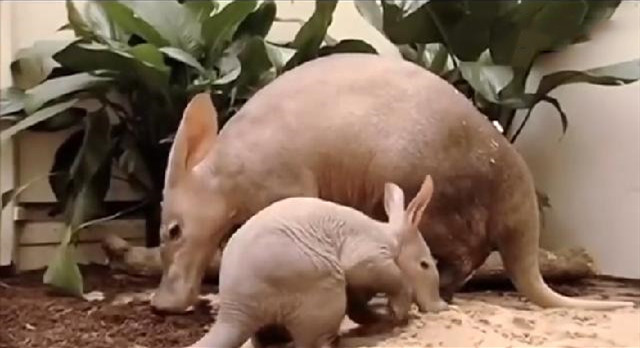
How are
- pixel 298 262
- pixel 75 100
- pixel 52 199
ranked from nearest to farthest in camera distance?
1. pixel 298 262
2. pixel 75 100
3. pixel 52 199

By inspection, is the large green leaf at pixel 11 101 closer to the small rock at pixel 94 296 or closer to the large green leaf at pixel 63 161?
the large green leaf at pixel 63 161

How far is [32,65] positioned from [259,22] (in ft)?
1.35

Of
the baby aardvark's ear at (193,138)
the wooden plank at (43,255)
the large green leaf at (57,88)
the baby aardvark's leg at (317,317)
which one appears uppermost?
the baby aardvark's ear at (193,138)

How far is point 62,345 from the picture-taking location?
1243 millimetres

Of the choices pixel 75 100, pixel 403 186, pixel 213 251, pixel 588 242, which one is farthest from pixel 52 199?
pixel 588 242

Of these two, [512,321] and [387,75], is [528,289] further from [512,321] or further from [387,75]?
[387,75]

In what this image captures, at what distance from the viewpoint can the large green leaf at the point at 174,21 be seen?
5.74 feet

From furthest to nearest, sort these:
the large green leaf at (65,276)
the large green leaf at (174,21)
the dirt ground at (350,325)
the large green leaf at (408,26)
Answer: the large green leaf at (408,26) < the large green leaf at (174,21) < the large green leaf at (65,276) < the dirt ground at (350,325)

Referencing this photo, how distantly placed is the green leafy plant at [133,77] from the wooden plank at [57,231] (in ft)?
0.20

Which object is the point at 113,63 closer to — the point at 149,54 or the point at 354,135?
the point at 149,54

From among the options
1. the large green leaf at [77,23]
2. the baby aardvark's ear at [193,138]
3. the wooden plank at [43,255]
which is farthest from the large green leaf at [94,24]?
the baby aardvark's ear at [193,138]

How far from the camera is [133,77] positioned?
69.2 inches

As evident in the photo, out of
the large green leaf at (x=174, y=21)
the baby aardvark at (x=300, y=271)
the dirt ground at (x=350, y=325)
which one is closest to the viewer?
the baby aardvark at (x=300, y=271)

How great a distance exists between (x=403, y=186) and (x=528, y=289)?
0.85ft
